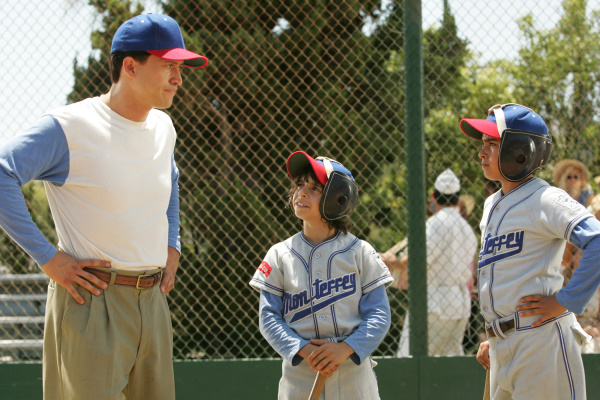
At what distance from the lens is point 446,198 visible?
500 cm

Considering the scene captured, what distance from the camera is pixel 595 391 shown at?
4402mm

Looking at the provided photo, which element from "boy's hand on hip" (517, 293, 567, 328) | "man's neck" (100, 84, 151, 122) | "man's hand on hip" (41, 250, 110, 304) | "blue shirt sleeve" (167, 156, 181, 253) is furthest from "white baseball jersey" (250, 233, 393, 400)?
"man's neck" (100, 84, 151, 122)

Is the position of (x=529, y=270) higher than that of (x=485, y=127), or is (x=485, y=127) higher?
(x=485, y=127)

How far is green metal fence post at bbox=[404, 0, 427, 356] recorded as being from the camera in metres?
4.36

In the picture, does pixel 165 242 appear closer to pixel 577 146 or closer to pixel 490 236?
pixel 490 236

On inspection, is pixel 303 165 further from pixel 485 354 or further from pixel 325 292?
pixel 485 354

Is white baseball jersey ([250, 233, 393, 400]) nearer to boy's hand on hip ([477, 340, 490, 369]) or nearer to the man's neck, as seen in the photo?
boy's hand on hip ([477, 340, 490, 369])

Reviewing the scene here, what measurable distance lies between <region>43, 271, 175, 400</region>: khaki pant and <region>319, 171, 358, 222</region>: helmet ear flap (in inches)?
32.3

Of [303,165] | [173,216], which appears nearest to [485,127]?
[303,165]

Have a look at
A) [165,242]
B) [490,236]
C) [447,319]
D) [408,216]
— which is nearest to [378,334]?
[490,236]

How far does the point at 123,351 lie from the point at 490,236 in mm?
1556

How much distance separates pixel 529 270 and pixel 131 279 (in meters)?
1.57

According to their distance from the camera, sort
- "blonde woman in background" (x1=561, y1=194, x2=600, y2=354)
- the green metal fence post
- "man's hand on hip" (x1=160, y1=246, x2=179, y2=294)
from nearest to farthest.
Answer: "man's hand on hip" (x1=160, y1=246, x2=179, y2=294), the green metal fence post, "blonde woman in background" (x1=561, y1=194, x2=600, y2=354)

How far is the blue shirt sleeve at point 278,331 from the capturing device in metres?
2.71
